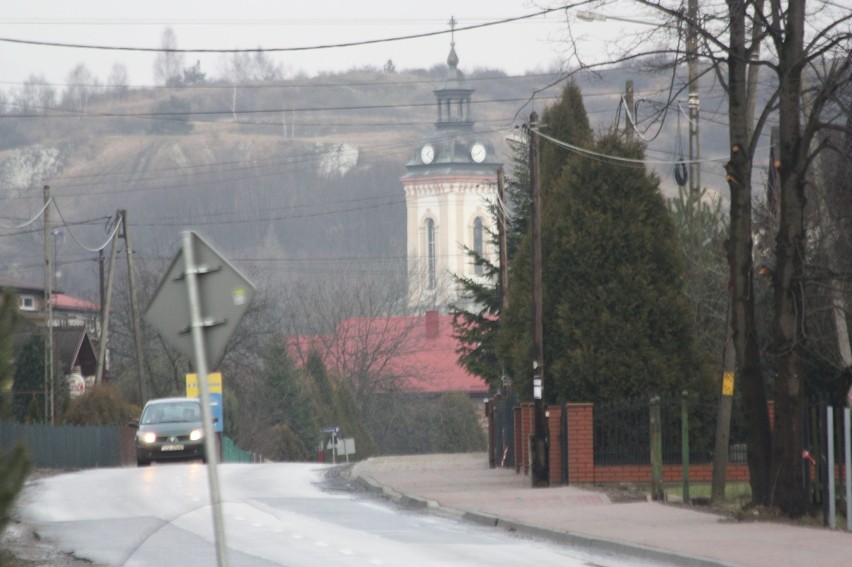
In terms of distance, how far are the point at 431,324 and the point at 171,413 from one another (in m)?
80.9

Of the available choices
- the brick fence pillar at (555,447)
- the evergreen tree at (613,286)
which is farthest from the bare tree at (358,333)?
the brick fence pillar at (555,447)

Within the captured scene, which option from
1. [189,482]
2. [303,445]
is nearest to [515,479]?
[189,482]

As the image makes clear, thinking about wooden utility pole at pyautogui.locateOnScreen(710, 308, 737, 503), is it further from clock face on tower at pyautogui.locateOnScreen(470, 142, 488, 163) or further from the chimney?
clock face on tower at pyautogui.locateOnScreen(470, 142, 488, 163)

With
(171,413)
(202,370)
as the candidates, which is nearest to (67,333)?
(171,413)

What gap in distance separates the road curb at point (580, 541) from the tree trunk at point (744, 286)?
121 inches

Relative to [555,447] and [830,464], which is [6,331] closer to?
[830,464]

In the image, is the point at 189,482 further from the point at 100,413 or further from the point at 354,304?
the point at 354,304

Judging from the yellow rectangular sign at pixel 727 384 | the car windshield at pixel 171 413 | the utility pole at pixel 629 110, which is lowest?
the car windshield at pixel 171 413

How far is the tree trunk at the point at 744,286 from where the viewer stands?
65.0 feet

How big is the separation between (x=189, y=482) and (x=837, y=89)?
530 inches

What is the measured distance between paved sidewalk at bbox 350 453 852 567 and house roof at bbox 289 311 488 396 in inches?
2116

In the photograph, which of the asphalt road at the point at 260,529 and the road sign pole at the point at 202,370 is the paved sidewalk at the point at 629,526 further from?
the road sign pole at the point at 202,370

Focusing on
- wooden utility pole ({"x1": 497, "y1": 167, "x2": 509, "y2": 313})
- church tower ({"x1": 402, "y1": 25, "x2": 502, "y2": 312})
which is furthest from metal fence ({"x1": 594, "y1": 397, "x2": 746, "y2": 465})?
church tower ({"x1": 402, "y1": 25, "x2": 502, "y2": 312})

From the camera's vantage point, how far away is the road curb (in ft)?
50.0
